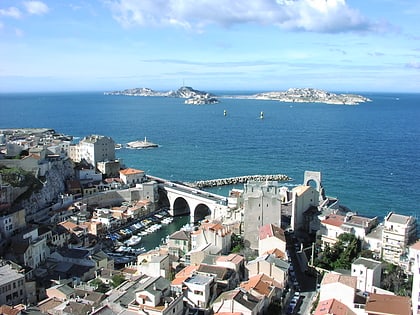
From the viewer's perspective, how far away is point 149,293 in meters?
20.6

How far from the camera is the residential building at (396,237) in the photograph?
29.3 m

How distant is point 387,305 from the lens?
2102 cm

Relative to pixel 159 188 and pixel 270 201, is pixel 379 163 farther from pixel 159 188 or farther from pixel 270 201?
pixel 270 201

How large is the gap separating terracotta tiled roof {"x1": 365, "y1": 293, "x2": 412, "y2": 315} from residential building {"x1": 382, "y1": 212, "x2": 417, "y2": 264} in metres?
7.77

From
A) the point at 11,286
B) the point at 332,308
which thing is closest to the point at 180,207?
the point at 11,286

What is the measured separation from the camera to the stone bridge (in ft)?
146

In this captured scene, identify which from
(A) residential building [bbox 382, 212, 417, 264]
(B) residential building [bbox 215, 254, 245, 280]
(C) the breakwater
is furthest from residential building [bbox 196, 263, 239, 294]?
(C) the breakwater

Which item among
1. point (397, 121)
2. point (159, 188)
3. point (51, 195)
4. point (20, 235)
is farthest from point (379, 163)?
point (397, 121)

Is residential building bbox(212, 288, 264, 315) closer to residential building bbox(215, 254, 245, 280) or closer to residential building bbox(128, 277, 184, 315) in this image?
residential building bbox(128, 277, 184, 315)

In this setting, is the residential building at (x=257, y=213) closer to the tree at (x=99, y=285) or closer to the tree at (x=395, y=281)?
the tree at (x=395, y=281)

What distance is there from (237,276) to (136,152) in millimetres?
60375

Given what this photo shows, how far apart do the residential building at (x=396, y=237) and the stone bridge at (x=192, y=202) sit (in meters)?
16.4

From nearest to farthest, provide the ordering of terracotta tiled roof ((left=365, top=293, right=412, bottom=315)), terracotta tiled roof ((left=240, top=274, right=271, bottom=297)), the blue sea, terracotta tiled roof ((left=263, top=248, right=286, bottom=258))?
terracotta tiled roof ((left=365, top=293, right=412, bottom=315)) < terracotta tiled roof ((left=240, top=274, right=271, bottom=297)) < terracotta tiled roof ((left=263, top=248, right=286, bottom=258)) < the blue sea

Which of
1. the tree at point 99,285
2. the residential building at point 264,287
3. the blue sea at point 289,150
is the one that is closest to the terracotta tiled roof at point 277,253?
the residential building at point 264,287
